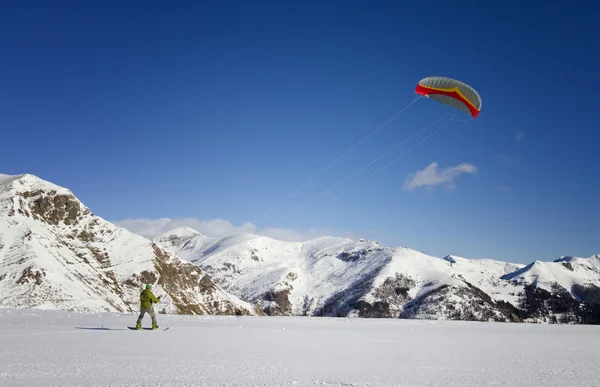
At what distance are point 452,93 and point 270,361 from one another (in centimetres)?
3499

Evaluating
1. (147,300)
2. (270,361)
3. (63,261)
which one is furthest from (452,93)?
(63,261)

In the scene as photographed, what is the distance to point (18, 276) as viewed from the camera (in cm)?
12888

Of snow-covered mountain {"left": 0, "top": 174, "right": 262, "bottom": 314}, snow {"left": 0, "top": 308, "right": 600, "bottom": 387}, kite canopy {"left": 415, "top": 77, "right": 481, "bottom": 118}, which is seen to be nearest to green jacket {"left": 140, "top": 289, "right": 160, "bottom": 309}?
snow {"left": 0, "top": 308, "right": 600, "bottom": 387}

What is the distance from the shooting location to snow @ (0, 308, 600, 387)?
8.82 metres

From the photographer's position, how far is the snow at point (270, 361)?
8.82 metres

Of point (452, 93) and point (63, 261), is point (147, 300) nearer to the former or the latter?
point (452, 93)

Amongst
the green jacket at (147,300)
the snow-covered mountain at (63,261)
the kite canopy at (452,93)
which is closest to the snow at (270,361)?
the green jacket at (147,300)

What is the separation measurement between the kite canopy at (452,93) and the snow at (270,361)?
26.5m

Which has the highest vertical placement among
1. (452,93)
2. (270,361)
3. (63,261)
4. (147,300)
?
(452,93)

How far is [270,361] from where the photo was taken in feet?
36.7

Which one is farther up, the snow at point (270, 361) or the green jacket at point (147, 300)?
the green jacket at point (147, 300)

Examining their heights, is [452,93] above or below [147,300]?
above

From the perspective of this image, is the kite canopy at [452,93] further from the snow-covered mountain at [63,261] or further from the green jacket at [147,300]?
the snow-covered mountain at [63,261]

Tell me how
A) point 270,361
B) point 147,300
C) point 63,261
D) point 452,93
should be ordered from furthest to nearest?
point 63,261 → point 452,93 → point 147,300 → point 270,361
